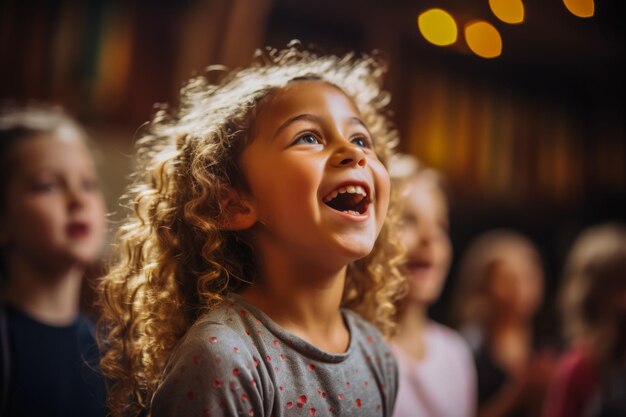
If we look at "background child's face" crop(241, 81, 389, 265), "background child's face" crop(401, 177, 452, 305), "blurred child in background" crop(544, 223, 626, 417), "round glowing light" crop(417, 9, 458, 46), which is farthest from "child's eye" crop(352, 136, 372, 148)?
"blurred child in background" crop(544, 223, 626, 417)

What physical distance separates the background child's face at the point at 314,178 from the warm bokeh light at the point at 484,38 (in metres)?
0.91

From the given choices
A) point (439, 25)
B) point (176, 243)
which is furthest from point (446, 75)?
point (176, 243)

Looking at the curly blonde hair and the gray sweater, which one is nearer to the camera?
the gray sweater

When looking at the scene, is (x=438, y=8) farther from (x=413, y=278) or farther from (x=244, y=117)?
(x=244, y=117)

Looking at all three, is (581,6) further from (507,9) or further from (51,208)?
(51,208)

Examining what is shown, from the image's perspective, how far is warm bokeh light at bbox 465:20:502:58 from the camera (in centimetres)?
160

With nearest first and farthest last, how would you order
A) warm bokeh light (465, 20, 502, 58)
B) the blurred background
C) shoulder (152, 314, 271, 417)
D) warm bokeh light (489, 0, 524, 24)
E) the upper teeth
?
shoulder (152, 314, 271, 417) < the upper teeth < warm bokeh light (489, 0, 524, 24) < warm bokeh light (465, 20, 502, 58) < the blurred background

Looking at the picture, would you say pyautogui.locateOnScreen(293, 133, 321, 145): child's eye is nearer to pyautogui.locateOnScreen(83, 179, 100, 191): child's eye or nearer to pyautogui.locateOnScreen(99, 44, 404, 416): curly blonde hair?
pyautogui.locateOnScreen(99, 44, 404, 416): curly blonde hair

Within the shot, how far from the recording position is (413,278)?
1.46 metres

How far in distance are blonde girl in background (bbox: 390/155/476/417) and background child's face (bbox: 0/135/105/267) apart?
68cm

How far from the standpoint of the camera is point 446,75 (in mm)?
2389

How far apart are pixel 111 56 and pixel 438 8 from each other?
104 centimetres

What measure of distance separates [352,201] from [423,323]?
0.88 metres

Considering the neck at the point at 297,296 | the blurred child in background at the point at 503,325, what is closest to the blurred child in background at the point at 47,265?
the neck at the point at 297,296
